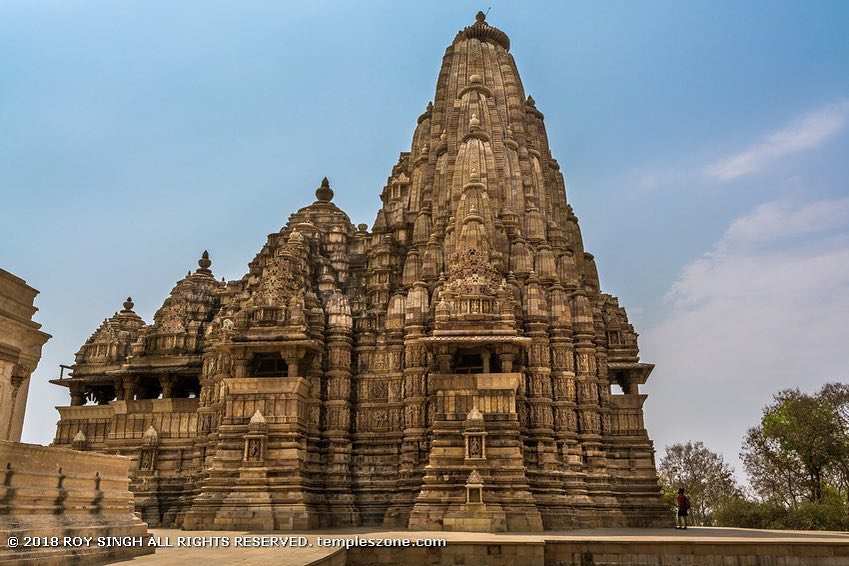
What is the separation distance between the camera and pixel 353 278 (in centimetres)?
3294

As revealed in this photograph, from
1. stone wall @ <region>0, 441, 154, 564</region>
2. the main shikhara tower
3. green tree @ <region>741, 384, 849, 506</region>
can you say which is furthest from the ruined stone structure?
green tree @ <region>741, 384, 849, 506</region>

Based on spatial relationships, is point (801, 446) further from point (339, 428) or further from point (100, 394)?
point (100, 394)

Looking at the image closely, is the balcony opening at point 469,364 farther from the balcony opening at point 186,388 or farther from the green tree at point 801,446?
the green tree at point 801,446

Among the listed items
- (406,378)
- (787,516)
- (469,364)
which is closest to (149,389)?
(406,378)

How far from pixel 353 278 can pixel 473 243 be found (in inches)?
271

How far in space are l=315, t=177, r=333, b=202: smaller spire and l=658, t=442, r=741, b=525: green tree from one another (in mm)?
28948

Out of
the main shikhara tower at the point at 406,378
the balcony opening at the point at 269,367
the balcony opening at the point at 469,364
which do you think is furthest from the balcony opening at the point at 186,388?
the balcony opening at the point at 469,364

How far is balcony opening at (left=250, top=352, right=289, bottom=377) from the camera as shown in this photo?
28922 mm

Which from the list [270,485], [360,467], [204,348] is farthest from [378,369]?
[204,348]

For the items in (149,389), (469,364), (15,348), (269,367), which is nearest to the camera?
(15,348)

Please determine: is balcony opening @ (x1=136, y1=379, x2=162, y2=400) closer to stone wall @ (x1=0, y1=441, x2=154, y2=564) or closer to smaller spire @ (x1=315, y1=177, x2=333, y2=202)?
smaller spire @ (x1=315, y1=177, x2=333, y2=202)

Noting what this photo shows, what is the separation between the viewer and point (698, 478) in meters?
50.2

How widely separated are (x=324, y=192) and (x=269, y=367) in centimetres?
1013

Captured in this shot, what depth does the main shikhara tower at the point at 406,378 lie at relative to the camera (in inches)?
1008
